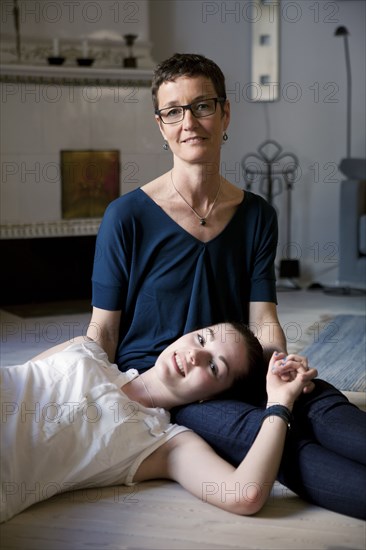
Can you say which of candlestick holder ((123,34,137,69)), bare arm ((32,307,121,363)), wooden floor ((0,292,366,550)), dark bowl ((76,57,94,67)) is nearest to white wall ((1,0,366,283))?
candlestick holder ((123,34,137,69))

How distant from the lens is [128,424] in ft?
7.43

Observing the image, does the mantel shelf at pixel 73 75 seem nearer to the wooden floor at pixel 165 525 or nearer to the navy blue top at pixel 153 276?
the navy blue top at pixel 153 276

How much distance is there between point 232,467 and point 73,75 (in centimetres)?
396

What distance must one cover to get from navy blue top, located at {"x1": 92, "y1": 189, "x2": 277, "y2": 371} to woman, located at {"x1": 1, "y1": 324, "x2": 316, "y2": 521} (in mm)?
223

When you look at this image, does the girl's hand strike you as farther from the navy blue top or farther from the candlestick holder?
→ the candlestick holder

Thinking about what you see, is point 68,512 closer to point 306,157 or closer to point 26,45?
point 26,45

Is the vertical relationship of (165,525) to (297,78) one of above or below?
below

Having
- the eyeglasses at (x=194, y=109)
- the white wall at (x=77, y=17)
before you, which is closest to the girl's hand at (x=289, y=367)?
the eyeglasses at (x=194, y=109)

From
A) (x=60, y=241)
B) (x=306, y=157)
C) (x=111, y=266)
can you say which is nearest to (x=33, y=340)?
(x=60, y=241)

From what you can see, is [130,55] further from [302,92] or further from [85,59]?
[302,92]

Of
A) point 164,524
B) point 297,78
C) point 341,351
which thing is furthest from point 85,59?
point 164,524

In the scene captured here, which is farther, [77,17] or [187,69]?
[77,17]

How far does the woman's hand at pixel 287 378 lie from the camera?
7.36 ft

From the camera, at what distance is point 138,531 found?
2.12m
